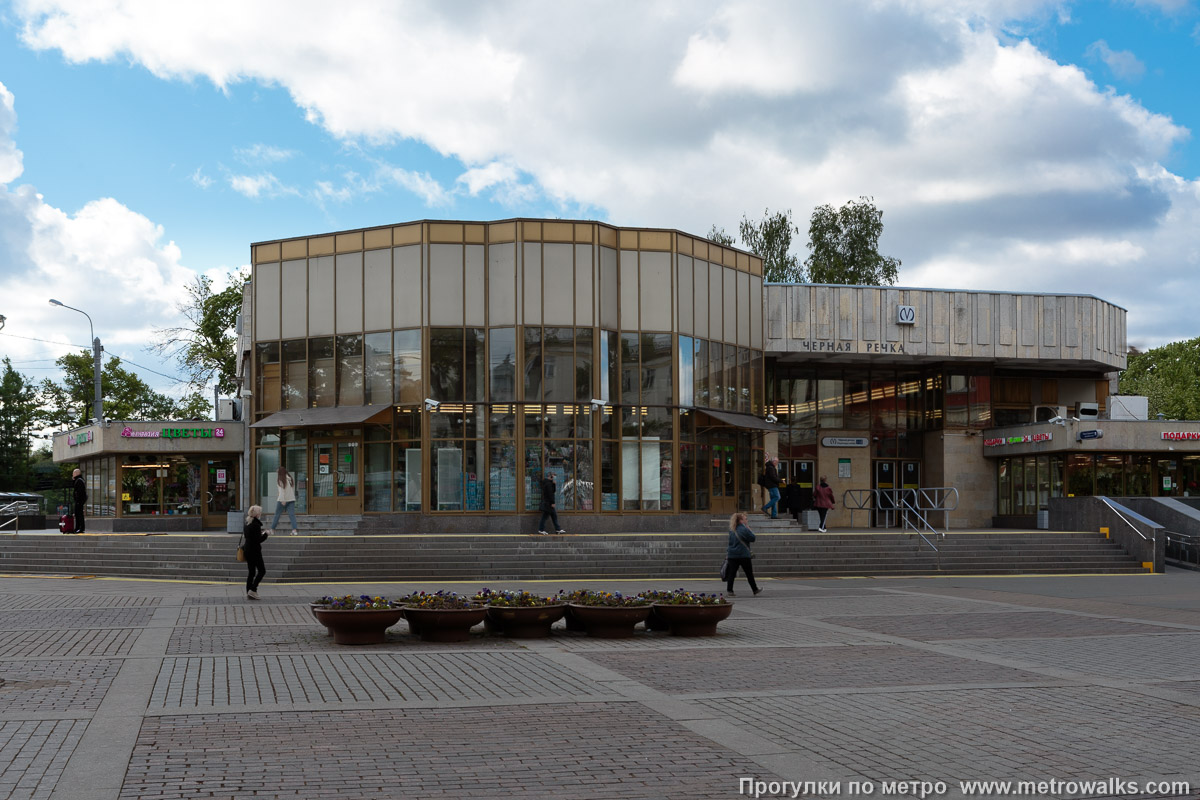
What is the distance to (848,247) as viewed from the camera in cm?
5422

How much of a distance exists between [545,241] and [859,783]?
25909mm

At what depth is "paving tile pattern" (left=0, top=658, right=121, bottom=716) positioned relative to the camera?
9.19 metres

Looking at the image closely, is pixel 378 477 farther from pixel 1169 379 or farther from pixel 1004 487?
pixel 1169 379

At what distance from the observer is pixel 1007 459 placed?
129 ft

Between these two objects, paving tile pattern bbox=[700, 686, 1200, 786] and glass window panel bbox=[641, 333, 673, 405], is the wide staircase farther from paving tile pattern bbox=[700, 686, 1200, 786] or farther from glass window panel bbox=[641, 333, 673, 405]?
paving tile pattern bbox=[700, 686, 1200, 786]

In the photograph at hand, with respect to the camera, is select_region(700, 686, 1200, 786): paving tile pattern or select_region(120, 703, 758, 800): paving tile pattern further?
select_region(700, 686, 1200, 786): paving tile pattern

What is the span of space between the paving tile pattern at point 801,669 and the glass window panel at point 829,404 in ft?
90.3

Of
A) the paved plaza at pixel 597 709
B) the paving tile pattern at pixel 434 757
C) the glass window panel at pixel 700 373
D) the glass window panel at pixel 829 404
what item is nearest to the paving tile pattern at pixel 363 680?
the paved plaza at pixel 597 709

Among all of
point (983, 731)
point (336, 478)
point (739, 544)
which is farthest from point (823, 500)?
point (983, 731)

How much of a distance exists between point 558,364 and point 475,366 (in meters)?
2.32

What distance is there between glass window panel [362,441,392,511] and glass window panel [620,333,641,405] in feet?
22.4

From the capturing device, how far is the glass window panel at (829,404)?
133 feet

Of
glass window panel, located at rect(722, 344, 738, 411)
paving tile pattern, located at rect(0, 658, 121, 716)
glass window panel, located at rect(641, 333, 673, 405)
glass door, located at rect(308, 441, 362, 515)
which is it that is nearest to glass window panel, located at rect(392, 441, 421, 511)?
glass door, located at rect(308, 441, 362, 515)

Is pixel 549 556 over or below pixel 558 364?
below
